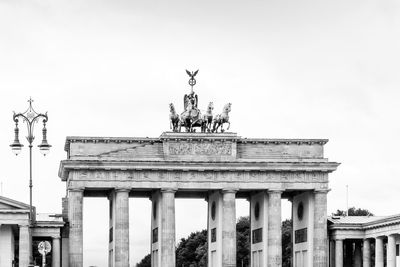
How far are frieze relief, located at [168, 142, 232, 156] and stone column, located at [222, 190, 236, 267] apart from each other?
4.27 m

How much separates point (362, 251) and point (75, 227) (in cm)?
3613

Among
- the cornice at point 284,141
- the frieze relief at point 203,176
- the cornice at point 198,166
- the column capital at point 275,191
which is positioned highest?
the cornice at point 284,141

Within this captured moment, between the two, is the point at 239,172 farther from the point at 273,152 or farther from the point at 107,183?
the point at 107,183

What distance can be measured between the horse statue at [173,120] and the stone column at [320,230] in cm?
1636

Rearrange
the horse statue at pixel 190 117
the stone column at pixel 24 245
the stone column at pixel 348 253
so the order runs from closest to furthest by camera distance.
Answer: the stone column at pixel 24 245 → the horse statue at pixel 190 117 → the stone column at pixel 348 253

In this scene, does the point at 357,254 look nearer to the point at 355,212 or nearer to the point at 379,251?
the point at 379,251

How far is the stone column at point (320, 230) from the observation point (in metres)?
114

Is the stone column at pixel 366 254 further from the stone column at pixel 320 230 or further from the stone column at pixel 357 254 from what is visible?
the stone column at pixel 320 230

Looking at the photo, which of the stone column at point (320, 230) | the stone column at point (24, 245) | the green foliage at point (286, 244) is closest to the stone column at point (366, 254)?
the stone column at point (320, 230)

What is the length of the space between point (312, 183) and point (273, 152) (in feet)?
17.4

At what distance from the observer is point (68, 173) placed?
113625mm

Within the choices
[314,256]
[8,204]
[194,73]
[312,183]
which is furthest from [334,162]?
[8,204]

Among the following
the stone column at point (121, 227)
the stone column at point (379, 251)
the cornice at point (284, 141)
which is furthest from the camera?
the cornice at point (284, 141)

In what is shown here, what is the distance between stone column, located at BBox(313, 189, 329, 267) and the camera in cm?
11412
